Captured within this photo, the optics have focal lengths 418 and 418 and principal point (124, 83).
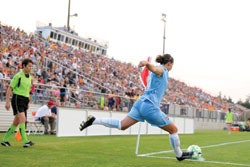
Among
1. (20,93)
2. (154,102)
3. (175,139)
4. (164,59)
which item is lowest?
(175,139)

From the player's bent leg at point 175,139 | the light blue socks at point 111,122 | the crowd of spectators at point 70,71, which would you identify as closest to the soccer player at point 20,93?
the light blue socks at point 111,122

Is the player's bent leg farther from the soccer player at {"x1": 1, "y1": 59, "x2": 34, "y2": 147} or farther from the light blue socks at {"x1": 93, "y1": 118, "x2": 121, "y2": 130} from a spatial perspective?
the soccer player at {"x1": 1, "y1": 59, "x2": 34, "y2": 147}

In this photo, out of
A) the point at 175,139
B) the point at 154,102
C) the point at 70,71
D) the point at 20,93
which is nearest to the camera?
the point at 154,102

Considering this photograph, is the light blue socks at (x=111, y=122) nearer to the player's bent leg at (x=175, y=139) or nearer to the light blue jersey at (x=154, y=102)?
the light blue jersey at (x=154, y=102)

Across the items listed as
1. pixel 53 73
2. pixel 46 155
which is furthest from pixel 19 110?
pixel 53 73

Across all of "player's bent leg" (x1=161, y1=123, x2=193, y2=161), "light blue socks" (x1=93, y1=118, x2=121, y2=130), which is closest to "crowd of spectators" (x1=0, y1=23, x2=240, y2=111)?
"light blue socks" (x1=93, y1=118, x2=121, y2=130)

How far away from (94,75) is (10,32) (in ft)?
24.8

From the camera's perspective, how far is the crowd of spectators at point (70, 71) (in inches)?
891

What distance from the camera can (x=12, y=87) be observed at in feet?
34.8

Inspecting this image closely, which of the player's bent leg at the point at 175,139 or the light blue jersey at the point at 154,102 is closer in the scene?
the light blue jersey at the point at 154,102

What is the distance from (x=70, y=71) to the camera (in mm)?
29781

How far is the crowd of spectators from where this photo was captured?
22.6 metres

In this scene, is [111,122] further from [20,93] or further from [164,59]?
[20,93]

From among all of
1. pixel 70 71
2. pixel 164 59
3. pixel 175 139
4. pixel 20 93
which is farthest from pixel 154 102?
pixel 70 71
